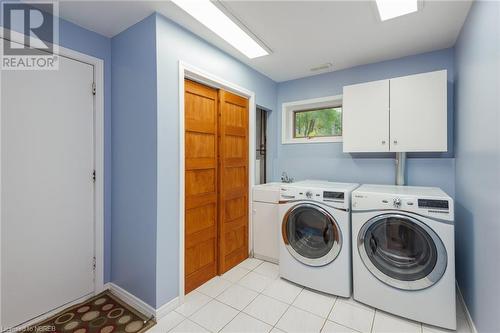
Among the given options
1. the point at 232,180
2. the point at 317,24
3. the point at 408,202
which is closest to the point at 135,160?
the point at 232,180

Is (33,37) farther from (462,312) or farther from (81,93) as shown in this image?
(462,312)

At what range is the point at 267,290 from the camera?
85.0 inches

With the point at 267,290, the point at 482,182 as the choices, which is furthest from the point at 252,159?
the point at 482,182

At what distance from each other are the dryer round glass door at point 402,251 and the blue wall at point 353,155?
96 centimetres

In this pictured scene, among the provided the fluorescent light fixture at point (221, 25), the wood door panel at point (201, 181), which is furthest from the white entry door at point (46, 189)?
the fluorescent light fixture at point (221, 25)

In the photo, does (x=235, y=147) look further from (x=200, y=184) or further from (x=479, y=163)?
(x=479, y=163)

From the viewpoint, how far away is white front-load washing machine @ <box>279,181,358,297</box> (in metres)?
2.00

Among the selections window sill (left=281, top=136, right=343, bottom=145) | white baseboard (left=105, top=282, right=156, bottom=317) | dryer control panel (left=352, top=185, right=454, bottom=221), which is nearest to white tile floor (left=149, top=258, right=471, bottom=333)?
white baseboard (left=105, top=282, right=156, bottom=317)

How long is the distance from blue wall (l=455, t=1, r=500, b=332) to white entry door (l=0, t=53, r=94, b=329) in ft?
9.76

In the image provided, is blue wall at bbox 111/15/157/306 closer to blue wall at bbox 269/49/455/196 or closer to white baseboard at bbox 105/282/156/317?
white baseboard at bbox 105/282/156/317

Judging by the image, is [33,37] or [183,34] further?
[183,34]

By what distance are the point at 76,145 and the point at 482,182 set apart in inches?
124

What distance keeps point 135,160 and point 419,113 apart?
2723 millimetres

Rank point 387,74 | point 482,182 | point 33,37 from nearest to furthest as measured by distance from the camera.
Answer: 1. point 482,182
2. point 33,37
3. point 387,74
